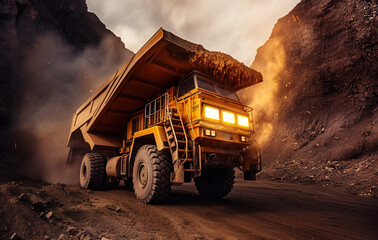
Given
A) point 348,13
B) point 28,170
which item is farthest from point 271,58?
point 28,170

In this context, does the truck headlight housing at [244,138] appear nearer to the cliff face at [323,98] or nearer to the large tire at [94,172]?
the large tire at [94,172]

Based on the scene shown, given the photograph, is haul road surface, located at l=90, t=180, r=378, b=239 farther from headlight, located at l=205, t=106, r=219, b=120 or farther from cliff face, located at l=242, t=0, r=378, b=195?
cliff face, located at l=242, t=0, r=378, b=195

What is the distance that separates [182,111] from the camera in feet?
16.5

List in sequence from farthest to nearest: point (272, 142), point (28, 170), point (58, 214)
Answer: point (272, 142) < point (28, 170) < point (58, 214)

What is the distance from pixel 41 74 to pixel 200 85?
20.1 m

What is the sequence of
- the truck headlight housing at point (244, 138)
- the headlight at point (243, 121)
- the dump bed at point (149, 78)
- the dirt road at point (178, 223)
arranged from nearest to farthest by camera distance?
1. the dirt road at point (178, 223)
2. the dump bed at point (149, 78)
3. the truck headlight housing at point (244, 138)
4. the headlight at point (243, 121)

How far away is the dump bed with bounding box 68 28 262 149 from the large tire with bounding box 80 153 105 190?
0.42 m

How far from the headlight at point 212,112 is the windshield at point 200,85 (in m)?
0.69

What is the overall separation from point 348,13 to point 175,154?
Answer: 21.3m

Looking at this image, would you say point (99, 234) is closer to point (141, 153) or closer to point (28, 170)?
point (141, 153)

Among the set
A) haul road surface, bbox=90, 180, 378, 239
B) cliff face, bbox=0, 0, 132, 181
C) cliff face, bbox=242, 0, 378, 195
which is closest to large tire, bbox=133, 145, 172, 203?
haul road surface, bbox=90, 180, 378, 239

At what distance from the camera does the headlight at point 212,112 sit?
15.0ft

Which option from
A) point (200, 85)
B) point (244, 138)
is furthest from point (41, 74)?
point (244, 138)

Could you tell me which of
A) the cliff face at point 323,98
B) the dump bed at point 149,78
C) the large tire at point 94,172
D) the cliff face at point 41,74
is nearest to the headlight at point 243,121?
the dump bed at point 149,78
